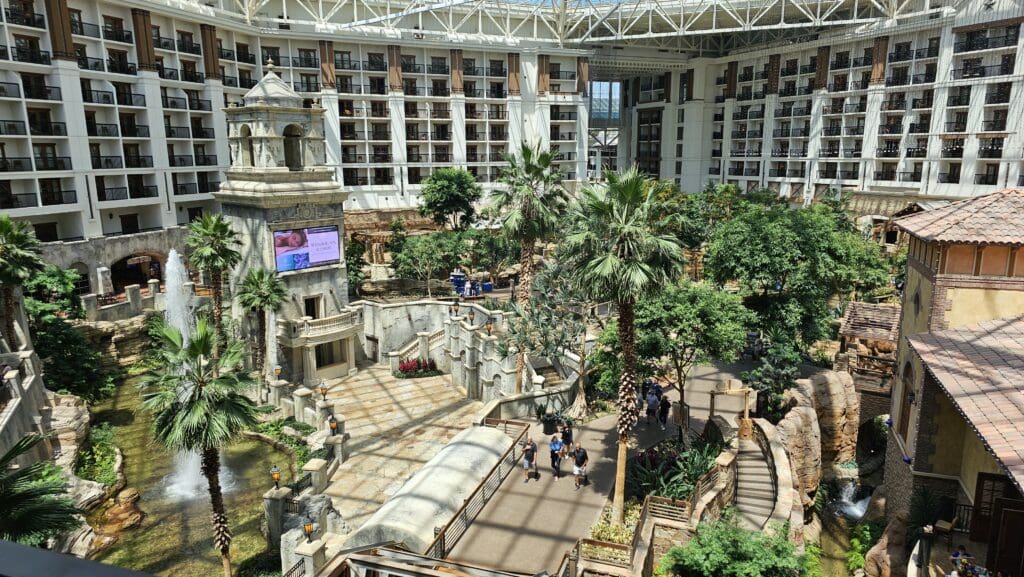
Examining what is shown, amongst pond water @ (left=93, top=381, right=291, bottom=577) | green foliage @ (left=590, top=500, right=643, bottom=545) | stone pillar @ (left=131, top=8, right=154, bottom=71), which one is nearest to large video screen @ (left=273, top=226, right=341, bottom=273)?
pond water @ (left=93, top=381, right=291, bottom=577)

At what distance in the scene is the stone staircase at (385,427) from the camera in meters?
25.5

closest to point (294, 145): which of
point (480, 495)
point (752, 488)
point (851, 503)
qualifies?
point (480, 495)

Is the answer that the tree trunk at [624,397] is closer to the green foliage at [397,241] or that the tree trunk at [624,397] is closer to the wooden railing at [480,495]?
the wooden railing at [480,495]

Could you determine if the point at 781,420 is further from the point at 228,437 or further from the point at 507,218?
the point at 228,437

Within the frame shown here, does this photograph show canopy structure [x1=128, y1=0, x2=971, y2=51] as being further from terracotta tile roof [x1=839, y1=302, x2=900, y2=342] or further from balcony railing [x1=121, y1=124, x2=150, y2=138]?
terracotta tile roof [x1=839, y1=302, x2=900, y2=342]

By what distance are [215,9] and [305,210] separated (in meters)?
28.2

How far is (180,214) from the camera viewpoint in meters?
55.2

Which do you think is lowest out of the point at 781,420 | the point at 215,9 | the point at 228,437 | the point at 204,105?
the point at 781,420

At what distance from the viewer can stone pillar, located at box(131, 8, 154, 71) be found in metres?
49.1

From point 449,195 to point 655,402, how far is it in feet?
104

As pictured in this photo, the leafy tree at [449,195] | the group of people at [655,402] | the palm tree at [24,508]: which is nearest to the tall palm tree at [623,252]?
the group of people at [655,402]

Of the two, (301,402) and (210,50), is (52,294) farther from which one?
(210,50)

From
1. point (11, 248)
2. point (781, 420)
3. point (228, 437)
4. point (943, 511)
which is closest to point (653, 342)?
point (781, 420)

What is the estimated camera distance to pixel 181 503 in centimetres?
2577
